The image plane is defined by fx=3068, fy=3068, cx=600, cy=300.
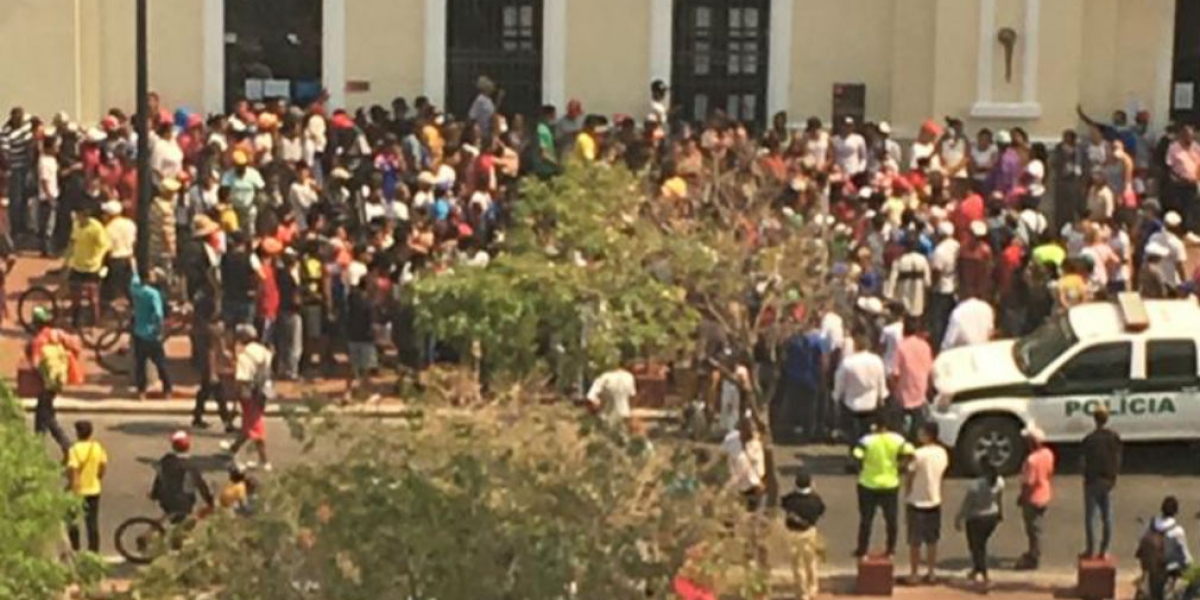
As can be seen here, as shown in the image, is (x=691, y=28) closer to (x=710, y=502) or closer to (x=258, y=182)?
(x=258, y=182)

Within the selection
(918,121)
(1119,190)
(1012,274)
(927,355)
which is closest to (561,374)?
(927,355)

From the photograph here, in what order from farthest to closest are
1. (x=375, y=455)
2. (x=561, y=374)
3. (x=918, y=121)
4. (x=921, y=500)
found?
(x=918, y=121), (x=561, y=374), (x=921, y=500), (x=375, y=455)

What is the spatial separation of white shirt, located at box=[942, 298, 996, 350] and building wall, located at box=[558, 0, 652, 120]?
9910 mm

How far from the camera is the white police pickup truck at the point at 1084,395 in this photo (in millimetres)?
27516

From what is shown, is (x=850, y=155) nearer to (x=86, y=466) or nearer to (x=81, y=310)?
(x=81, y=310)

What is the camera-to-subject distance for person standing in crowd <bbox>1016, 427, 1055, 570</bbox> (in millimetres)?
24656

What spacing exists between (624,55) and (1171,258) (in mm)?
9560

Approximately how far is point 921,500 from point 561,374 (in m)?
3.73

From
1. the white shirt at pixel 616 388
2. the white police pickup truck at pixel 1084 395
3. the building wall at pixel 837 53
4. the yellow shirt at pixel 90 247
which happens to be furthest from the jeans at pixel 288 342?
the building wall at pixel 837 53

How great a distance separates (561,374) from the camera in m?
26.7

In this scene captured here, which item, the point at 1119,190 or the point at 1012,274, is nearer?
the point at 1012,274


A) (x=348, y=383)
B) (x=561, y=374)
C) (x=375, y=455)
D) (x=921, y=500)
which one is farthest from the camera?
(x=348, y=383)

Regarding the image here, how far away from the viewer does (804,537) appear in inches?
813

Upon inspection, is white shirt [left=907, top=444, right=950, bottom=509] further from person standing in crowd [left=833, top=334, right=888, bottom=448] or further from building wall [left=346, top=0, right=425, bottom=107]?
building wall [left=346, top=0, right=425, bottom=107]
